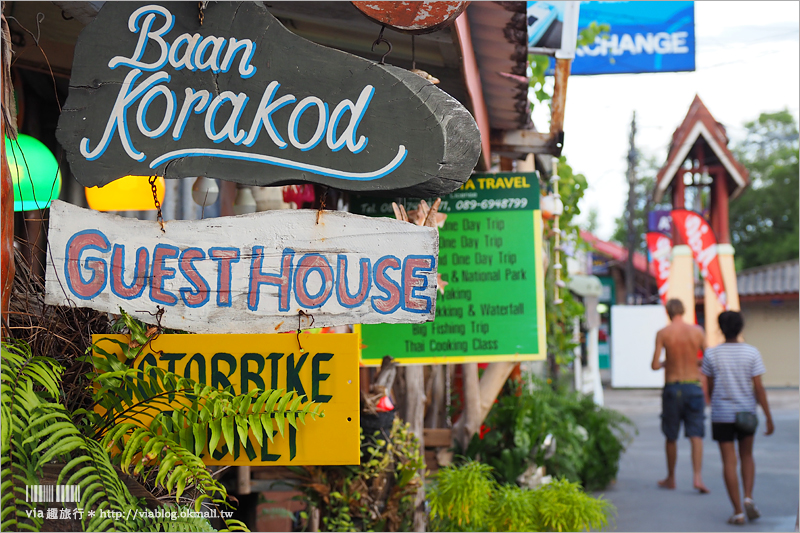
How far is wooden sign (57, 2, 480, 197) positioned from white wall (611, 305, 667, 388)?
53.8ft

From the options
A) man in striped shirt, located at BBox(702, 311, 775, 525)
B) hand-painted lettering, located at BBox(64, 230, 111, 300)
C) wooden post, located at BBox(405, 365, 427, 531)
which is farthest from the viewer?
man in striped shirt, located at BBox(702, 311, 775, 525)

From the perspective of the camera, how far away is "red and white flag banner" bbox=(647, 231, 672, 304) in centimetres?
1734

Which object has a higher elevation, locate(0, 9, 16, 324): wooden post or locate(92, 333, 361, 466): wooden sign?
locate(0, 9, 16, 324): wooden post

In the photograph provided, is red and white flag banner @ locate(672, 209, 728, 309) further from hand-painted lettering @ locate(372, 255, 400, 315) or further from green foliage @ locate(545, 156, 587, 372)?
hand-painted lettering @ locate(372, 255, 400, 315)

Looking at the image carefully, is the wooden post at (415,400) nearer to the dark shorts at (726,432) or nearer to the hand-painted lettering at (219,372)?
the dark shorts at (726,432)

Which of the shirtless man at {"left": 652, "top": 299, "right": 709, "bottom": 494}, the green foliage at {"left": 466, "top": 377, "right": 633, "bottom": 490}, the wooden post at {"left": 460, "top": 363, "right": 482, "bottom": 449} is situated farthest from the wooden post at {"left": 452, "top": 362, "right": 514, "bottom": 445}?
the shirtless man at {"left": 652, "top": 299, "right": 709, "bottom": 494}

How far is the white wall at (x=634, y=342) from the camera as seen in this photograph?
58.2 feet

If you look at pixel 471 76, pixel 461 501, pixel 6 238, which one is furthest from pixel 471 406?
pixel 6 238

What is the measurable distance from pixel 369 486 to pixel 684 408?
168 inches

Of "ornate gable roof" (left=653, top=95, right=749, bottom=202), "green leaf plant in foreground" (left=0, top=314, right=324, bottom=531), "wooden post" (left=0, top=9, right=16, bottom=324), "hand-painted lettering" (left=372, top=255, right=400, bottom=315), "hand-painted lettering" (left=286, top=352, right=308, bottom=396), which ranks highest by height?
"ornate gable roof" (left=653, top=95, right=749, bottom=202)

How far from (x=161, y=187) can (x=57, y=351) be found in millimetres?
2195

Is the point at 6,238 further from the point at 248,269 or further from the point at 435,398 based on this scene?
the point at 435,398

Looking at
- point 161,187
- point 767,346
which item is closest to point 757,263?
point 767,346

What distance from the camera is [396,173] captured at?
83.8 inches
